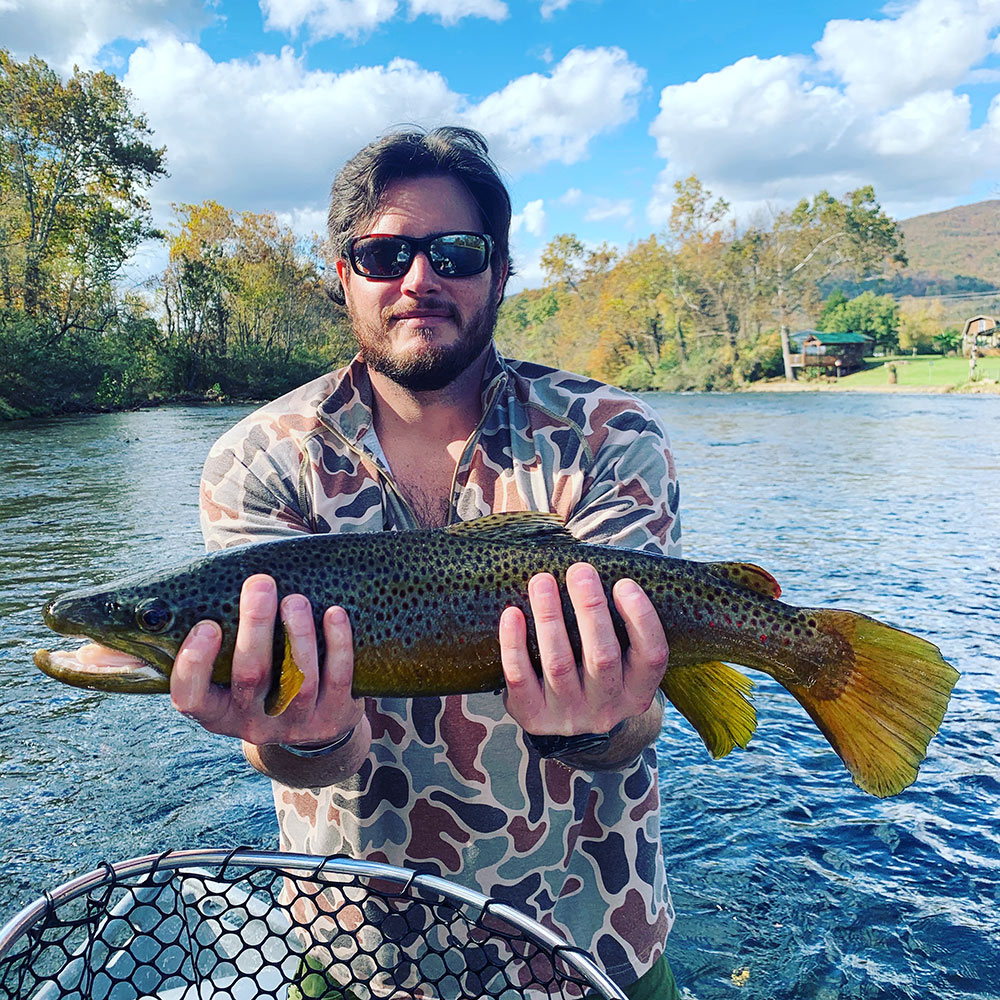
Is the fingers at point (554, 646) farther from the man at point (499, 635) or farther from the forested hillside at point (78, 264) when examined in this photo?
the forested hillside at point (78, 264)

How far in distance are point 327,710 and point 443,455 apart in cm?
106

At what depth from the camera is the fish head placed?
7.72 feet

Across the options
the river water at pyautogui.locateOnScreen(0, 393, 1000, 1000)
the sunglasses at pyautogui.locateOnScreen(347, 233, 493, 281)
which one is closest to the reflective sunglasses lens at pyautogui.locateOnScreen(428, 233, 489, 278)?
the sunglasses at pyautogui.locateOnScreen(347, 233, 493, 281)

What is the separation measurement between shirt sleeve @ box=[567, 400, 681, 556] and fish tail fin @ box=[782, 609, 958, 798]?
0.59 meters

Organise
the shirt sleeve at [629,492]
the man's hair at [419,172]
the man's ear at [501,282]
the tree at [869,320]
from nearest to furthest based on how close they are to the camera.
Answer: the shirt sleeve at [629,492] → the man's hair at [419,172] → the man's ear at [501,282] → the tree at [869,320]

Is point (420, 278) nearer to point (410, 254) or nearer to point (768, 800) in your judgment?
point (410, 254)

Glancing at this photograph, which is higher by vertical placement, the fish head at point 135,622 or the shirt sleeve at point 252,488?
the shirt sleeve at point 252,488

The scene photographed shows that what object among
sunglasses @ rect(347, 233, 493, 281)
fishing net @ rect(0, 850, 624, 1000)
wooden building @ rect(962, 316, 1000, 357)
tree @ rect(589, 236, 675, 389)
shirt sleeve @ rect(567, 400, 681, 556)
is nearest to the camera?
fishing net @ rect(0, 850, 624, 1000)

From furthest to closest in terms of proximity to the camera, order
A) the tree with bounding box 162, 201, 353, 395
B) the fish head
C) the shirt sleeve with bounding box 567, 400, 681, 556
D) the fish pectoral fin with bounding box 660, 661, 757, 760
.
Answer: the tree with bounding box 162, 201, 353, 395, the shirt sleeve with bounding box 567, 400, 681, 556, the fish pectoral fin with bounding box 660, 661, 757, 760, the fish head

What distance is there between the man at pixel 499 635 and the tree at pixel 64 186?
4628 cm

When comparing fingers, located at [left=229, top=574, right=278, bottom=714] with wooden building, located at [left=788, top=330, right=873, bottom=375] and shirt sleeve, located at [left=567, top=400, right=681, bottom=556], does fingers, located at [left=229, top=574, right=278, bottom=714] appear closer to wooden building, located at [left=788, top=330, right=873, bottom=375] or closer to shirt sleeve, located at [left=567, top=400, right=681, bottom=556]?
shirt sleeve, located at [left=567, top=400, right=681, bottom=556]

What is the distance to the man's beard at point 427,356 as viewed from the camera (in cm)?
291

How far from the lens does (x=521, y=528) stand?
252 centimetres

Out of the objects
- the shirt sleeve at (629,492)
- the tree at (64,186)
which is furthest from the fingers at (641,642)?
the tree at (64,186)
